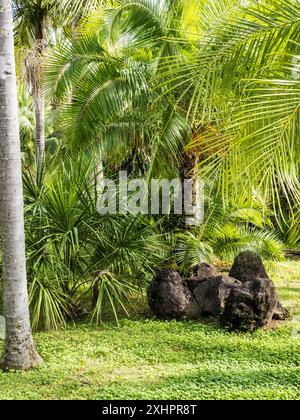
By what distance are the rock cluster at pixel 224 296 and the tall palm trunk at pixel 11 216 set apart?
88.0 inches

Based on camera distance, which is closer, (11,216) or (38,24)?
(11,216)

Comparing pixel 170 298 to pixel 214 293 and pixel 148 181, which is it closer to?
pixel 214 293

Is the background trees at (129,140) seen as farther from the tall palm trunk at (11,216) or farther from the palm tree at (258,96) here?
the tall palm trunk at (11,216)

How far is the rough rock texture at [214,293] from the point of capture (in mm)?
7164

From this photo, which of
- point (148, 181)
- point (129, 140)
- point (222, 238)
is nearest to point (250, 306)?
point (148, 181)

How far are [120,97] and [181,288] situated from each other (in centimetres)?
306

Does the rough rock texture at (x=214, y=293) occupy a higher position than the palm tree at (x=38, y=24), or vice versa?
the palm tree at (x=38, y=24)

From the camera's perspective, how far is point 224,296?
719 centimetres

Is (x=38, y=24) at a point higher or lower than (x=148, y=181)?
higher

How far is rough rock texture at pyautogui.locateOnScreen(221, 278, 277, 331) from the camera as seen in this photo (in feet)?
21.7

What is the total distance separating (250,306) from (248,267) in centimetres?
120

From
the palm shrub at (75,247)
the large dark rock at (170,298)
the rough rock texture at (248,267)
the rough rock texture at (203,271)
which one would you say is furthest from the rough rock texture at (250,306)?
the palm shrub at (75,247)

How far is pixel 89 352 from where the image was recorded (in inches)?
233

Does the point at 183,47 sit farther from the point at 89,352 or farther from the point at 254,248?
the point at 254,248
